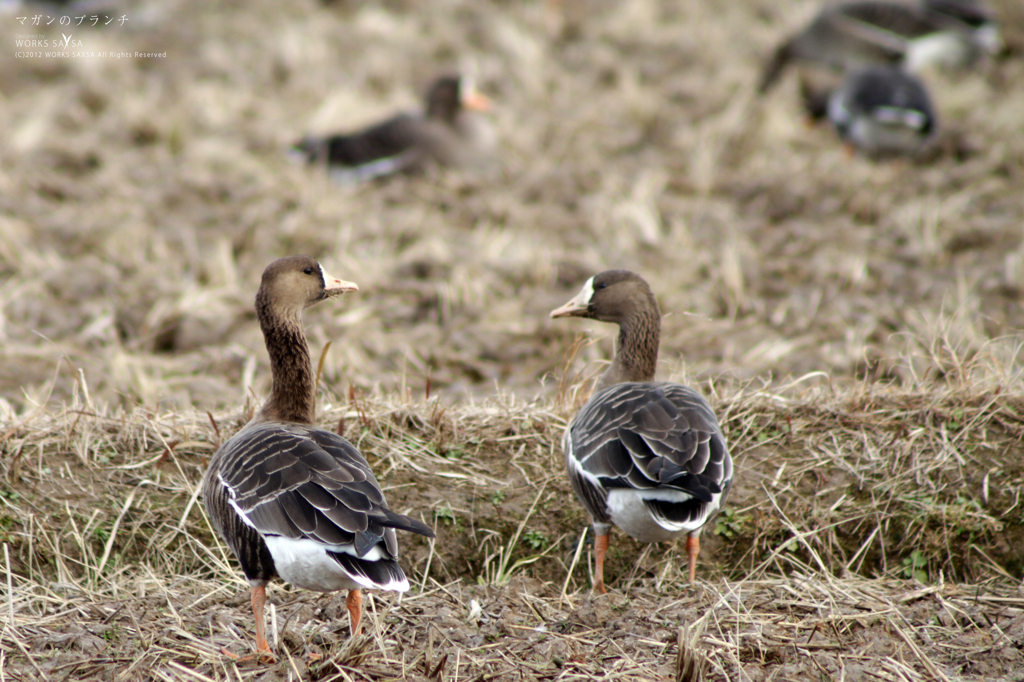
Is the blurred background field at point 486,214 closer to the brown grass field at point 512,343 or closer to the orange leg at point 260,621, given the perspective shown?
the brown grass field at point 512,343

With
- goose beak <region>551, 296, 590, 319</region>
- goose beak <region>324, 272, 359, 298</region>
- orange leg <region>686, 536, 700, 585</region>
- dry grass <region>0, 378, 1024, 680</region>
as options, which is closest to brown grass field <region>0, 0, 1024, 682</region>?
dry grass <region>0, 378, 1024, 680</region>

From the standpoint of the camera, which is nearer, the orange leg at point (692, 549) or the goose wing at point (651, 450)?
the goose wing at point (651, 450)

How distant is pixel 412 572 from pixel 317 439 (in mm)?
1009

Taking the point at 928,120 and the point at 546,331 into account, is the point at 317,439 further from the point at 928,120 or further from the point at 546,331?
the point at 928,120

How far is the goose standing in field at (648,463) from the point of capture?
13.8ft

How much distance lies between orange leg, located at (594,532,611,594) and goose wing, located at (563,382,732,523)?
18 centimetres

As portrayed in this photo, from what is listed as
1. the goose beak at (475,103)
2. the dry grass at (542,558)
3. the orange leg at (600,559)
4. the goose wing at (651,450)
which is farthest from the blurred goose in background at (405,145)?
the orange leg at (600,559)

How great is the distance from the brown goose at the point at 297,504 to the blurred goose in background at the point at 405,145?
648cm

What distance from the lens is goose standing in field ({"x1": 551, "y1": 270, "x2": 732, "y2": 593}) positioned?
4.22 metres

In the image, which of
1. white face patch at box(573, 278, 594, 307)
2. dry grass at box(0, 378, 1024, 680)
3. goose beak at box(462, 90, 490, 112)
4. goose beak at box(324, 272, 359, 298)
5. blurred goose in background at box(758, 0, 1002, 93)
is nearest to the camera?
dry grass at box(0, 378, 1024, 680)

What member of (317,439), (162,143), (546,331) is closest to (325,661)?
(317,439)

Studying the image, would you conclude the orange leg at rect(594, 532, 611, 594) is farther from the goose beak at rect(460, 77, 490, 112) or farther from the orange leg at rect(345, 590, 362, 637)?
the goose beak at rect(460, 77, 490, 112)

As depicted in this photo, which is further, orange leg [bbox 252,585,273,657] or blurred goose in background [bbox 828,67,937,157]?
blurred goose in background [bbox 828,67,937,157]

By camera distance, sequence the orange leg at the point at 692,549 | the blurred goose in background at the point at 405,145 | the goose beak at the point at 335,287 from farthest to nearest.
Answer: the blurred goose in background at the point at 405,145 < the goose beak at the point at 335,287 < the orange leg at the point at 692,549
